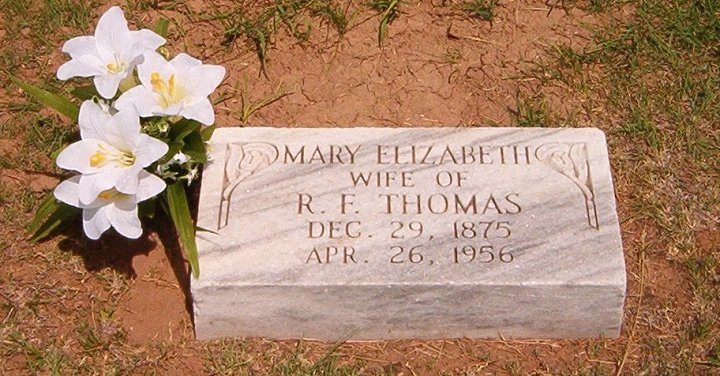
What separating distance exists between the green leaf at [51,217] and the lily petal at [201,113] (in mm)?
552

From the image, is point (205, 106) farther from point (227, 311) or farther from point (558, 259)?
Result: point (558, 259)

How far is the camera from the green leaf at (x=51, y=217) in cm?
350

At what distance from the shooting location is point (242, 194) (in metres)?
3.46

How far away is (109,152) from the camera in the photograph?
3182 millimetres

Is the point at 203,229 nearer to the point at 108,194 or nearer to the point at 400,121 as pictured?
the point at 108,194

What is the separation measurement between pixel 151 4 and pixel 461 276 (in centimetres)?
196

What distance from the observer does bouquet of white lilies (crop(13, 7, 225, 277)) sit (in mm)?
3133

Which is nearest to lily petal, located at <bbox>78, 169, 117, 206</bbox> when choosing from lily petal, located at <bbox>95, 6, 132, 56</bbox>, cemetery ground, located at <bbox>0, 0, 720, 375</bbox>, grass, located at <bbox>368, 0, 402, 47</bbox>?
lily petal, located at <bbox>95, 6, 132, 56</bbox>

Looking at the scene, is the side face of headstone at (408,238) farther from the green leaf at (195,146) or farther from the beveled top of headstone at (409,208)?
the green leaf at (195,146)

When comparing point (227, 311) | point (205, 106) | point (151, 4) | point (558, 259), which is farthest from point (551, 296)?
point (151, 4)

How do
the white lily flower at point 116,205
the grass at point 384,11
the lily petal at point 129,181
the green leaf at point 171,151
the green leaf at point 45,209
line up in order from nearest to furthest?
1. the lily petal at point 129,181
2. the white lily flower at point 116,205
3. the green leaf at point 171,151
4. the green leaf at point 45,209
5. the grass at point 384,11

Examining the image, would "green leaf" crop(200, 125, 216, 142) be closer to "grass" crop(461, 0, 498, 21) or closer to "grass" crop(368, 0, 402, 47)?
"grass" crop(368, 0, 402, 47)

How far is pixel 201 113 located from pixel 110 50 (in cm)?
39

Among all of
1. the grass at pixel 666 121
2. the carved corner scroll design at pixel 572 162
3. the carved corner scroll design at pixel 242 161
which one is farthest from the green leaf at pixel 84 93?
the grass at pixel 666 121
